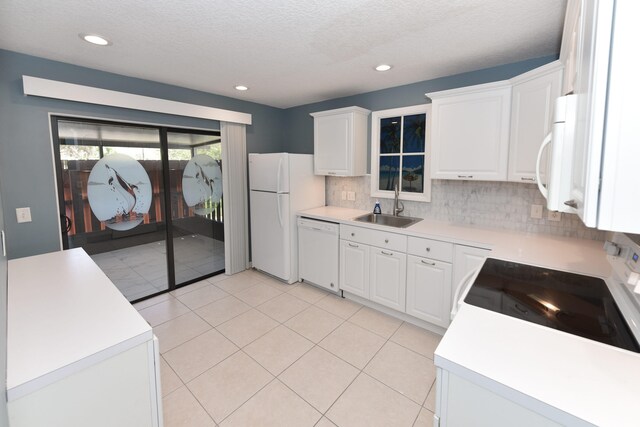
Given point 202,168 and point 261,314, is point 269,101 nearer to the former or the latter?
point 202,168

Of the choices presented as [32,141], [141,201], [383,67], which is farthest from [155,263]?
[383,67]

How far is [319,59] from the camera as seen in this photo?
240 centimetres

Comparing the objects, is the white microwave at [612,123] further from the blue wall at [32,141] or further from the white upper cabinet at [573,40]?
the blue wall at [32,141]

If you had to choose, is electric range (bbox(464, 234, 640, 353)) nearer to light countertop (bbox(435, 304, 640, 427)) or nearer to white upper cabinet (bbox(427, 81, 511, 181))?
light countertop (bbox(435, 304, 640, 427))

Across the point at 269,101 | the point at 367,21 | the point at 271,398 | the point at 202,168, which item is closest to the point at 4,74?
the point at 202,168

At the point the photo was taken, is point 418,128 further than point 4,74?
Yes

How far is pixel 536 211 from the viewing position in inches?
95.3

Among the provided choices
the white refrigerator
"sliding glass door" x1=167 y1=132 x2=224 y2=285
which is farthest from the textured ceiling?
the white refrigerator

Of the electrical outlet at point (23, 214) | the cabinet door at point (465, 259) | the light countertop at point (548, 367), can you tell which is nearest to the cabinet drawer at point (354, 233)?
the cabinet door at point (465, 259)

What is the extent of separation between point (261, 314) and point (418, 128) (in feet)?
8.53

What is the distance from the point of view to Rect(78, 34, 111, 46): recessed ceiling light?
195cm

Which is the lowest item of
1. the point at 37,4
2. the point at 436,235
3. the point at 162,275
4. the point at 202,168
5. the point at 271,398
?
the point at 271,398

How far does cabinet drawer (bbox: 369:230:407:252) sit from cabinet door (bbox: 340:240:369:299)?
0.14 meters

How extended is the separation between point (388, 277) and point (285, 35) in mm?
2263
